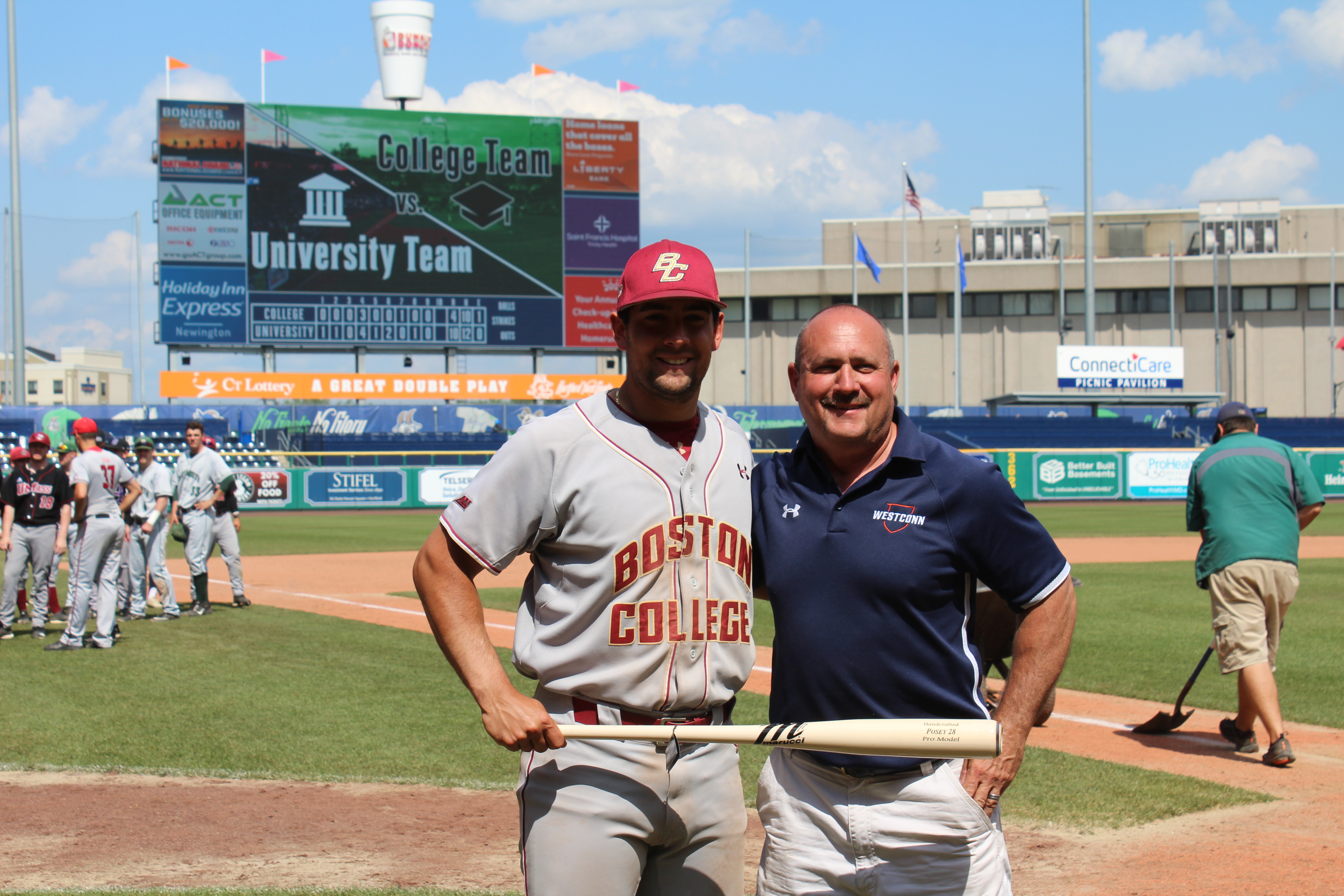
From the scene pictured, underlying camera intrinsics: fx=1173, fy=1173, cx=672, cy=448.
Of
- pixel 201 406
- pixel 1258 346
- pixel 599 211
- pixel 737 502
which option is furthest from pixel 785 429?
pixel 1258 346

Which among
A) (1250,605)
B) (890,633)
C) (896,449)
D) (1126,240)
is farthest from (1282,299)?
(890,633)

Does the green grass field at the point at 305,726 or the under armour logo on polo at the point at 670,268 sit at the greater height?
the under armour logo on polo at the point at 670,268

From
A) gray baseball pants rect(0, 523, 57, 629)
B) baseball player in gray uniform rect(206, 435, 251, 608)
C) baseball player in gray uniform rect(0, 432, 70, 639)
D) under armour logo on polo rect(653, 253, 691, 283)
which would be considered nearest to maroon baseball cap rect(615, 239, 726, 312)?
under armour logo on polo rect(653, 253, 691, 283)

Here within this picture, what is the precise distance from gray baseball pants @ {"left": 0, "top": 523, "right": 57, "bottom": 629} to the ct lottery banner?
25.9m

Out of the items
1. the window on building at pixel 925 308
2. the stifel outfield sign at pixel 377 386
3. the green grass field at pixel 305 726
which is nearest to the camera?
the green grass field at pixel 305 726

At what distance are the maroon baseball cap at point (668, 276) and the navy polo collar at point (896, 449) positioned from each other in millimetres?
403

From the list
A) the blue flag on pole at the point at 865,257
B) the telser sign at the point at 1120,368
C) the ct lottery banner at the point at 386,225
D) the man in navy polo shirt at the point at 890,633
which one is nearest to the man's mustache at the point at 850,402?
the man in navy polo shirt at the point at 890,633

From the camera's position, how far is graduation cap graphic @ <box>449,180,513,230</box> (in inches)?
1449

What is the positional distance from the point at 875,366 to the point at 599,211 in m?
35.6

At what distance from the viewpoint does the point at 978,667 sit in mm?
2705

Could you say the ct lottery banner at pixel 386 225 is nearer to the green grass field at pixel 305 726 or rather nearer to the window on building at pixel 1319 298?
the green grass field at pixel 305 726

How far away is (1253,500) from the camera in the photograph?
6.61m

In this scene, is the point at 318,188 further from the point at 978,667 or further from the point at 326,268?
the point at 978,667

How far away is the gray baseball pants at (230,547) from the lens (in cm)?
1273
